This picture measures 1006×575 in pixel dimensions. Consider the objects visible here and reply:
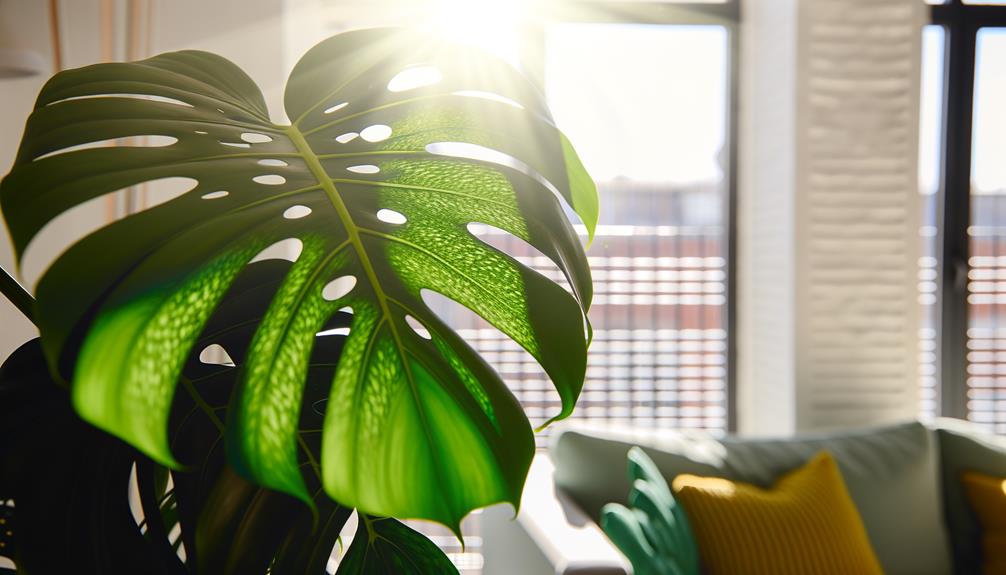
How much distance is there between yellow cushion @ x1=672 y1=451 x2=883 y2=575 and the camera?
5.96ft

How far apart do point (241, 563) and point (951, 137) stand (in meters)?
3.19

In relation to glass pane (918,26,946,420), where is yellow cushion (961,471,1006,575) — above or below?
below

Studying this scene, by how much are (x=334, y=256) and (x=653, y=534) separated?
1491mm

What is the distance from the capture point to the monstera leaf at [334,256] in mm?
300

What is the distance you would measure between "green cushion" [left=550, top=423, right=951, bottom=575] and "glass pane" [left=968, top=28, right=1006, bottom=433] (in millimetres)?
959

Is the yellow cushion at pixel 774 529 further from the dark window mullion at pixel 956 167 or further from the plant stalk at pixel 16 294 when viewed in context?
the plant stalk at pixel 16 294

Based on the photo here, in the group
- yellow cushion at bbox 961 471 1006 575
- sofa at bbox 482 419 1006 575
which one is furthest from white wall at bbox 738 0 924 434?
yellow cushion at bbox 961 471 1006 575

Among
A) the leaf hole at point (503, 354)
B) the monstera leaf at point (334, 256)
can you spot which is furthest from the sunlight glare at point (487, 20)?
the monstera leaf at point (334, 256)

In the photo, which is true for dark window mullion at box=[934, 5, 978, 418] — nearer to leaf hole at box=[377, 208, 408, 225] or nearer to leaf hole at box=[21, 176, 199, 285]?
leaf hole at box=[21, 176, 199, 285]

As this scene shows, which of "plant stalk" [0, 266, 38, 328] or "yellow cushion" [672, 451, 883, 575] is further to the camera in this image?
"yellow cushion" [672, 451, 883, 575]

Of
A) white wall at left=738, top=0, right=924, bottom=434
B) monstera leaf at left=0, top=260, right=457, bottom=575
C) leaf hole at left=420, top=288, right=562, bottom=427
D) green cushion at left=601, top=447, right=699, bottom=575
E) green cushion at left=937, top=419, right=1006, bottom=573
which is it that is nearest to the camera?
monstera leaf at left=0, top=260, right=457, bottom=575

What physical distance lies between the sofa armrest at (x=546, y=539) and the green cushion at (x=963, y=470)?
1.11 m

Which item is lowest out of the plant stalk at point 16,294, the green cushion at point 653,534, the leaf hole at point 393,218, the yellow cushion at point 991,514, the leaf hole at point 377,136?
the yellow cushion at point 991,514

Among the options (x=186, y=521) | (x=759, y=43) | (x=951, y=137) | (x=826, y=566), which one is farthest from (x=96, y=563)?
(x=951, y=137)
